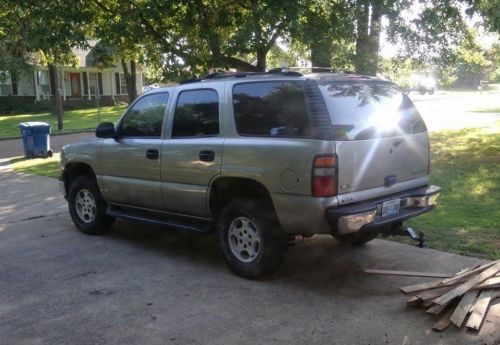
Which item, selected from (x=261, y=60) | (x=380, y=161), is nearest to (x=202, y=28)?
(x=261, y=60)

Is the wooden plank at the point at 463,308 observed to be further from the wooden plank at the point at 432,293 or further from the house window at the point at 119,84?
the house window at the point at 119,84

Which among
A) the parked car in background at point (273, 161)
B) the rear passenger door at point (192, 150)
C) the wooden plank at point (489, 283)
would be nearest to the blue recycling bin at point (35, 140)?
the parked car in background at point (273, 161)

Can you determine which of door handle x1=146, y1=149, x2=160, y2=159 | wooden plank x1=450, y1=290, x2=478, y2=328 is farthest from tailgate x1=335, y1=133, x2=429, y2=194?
door handle x1=146, y1=149, x2=160, y2=159

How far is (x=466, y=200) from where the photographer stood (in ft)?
26.2

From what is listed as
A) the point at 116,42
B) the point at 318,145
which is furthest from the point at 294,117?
the point at 116,42

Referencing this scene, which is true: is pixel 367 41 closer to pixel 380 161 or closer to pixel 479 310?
pixel 380 161

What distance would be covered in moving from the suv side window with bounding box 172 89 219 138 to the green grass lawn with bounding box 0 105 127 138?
1892cm

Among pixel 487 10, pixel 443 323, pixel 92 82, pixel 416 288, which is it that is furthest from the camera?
pixel 92 82

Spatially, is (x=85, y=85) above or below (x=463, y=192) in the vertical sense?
above

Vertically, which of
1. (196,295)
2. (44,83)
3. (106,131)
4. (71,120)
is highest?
(44,83)

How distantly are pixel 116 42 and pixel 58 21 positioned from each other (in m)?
1.09

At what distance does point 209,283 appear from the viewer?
5.14m

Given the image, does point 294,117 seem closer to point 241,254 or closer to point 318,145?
point 318,145

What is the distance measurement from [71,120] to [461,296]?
28565mm
